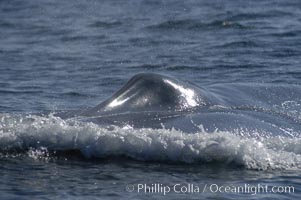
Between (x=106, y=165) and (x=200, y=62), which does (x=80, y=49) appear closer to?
(x=200, y=62)

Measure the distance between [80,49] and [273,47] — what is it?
4.76 m

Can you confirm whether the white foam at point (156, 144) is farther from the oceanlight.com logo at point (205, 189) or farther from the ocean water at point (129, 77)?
the oceanlight.com logo at point (205, 189)

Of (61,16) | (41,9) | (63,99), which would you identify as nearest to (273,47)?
(63,99)

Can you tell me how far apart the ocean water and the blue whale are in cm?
7

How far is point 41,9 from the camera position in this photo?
32281 millimetres

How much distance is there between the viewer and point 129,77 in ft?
62.6

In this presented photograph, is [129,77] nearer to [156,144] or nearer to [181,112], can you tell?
[181,112]

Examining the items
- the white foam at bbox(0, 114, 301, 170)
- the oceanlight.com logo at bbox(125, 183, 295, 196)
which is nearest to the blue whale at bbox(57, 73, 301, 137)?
the white foam at bbox(0, 114, 301, 170)

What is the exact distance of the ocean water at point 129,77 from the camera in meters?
10.1

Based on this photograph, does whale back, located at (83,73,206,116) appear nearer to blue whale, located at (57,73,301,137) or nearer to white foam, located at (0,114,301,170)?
blue whale, located at (57,73,301,137)

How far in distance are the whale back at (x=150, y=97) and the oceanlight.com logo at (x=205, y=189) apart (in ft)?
7.23

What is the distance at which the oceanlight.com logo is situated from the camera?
961 centimetres


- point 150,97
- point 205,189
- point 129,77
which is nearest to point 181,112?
point 150,97

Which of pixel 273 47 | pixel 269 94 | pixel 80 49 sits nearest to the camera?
pixel 269 94
